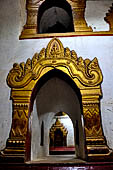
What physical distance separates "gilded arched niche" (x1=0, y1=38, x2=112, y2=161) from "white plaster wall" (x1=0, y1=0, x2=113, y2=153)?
0.11m

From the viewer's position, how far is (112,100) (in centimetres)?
286

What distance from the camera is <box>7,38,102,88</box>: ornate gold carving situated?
2.97 metres

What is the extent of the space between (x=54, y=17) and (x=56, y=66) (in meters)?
2.02

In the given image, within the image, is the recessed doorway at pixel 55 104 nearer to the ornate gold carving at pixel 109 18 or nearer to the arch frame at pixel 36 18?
the arch frame at pixel 36 18

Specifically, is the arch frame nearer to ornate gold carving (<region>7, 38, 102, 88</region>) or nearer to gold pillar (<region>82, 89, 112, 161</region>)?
ornate gold carving (<region>7, 38, 102, 88</region>)

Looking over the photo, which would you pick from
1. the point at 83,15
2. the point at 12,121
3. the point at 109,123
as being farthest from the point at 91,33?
the point at 12,121

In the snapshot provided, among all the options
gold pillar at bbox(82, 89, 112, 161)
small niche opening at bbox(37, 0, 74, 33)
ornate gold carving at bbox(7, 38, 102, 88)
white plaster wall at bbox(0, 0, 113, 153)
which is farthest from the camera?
small niche opening at bbox(37, 0, 74, 33)

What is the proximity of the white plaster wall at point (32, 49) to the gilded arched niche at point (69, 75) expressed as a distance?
0.11 m

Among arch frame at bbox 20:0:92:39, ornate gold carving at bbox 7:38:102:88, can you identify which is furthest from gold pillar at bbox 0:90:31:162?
arch frame at bbox 20:0:92:39

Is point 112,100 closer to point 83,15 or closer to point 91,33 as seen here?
point 91,33

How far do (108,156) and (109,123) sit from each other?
1.59 ft

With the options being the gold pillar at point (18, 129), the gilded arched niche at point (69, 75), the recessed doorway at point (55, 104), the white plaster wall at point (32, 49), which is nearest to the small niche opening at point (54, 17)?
the white plaster wall at point (32, 49)

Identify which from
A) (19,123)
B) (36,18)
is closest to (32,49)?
(36,18)

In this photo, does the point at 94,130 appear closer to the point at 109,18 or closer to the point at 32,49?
the point at 32,49
